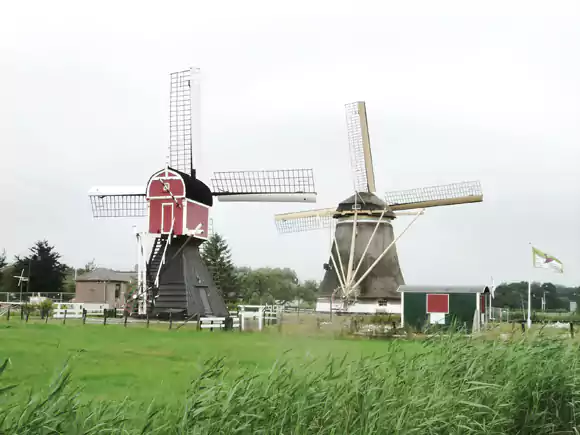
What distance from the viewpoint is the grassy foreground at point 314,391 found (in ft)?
13.9

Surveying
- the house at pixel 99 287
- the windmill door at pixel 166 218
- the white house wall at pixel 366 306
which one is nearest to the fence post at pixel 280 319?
the windmill door at pixel 166 218

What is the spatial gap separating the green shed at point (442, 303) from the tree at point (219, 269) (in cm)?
668

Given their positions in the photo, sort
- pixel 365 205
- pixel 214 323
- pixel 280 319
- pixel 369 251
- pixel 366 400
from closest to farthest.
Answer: pixel 366 400
pixel 280 319
pixel 214 323
pixel 369 251
pixel 365 205

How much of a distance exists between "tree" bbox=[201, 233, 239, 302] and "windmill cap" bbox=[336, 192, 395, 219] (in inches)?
217

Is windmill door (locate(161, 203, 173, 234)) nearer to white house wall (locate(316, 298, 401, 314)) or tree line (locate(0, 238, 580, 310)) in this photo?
tree line (locate(0, 238, 580, 310))

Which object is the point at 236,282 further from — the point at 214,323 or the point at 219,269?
the point at 214,323

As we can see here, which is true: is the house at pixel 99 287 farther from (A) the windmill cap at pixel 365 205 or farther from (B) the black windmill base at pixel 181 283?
(B) the black windmill base at pixel 181 283

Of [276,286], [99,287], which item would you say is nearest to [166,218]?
[276,286]

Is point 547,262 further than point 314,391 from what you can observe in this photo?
Yes

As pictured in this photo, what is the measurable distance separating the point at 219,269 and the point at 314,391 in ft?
69.0

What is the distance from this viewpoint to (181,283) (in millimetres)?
21500

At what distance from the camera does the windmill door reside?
2181 centimetres

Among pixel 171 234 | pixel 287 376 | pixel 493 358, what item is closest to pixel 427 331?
pixel 493 358

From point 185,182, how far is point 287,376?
17040mm
